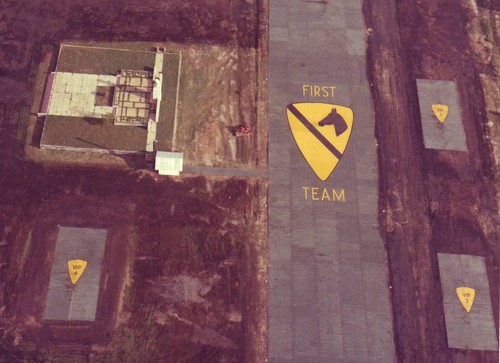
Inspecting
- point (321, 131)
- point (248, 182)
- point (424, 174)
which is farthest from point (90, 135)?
point (424, 174)

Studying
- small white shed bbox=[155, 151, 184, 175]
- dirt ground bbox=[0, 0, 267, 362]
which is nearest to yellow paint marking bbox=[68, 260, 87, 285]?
dirt ground bbox=[0, 0, 267, 362]

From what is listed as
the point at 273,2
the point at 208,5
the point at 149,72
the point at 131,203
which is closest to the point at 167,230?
the point at 131,203

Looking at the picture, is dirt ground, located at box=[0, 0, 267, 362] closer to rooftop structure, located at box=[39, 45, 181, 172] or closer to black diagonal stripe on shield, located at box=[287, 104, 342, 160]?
rooftop structure, located at box=[39, 45, 181, 172]

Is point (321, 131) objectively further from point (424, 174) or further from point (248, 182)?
point (424, 174)

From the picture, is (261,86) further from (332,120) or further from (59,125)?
(59,125)

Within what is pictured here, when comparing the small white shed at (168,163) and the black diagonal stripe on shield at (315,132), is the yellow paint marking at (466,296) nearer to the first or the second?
the black diagonal stripe on shield at (315,132)

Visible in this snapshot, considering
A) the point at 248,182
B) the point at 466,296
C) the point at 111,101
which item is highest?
the point at 111,101

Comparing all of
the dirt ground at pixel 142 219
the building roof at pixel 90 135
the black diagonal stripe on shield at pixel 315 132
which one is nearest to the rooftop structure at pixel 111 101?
the building roof at pixel 90 135
